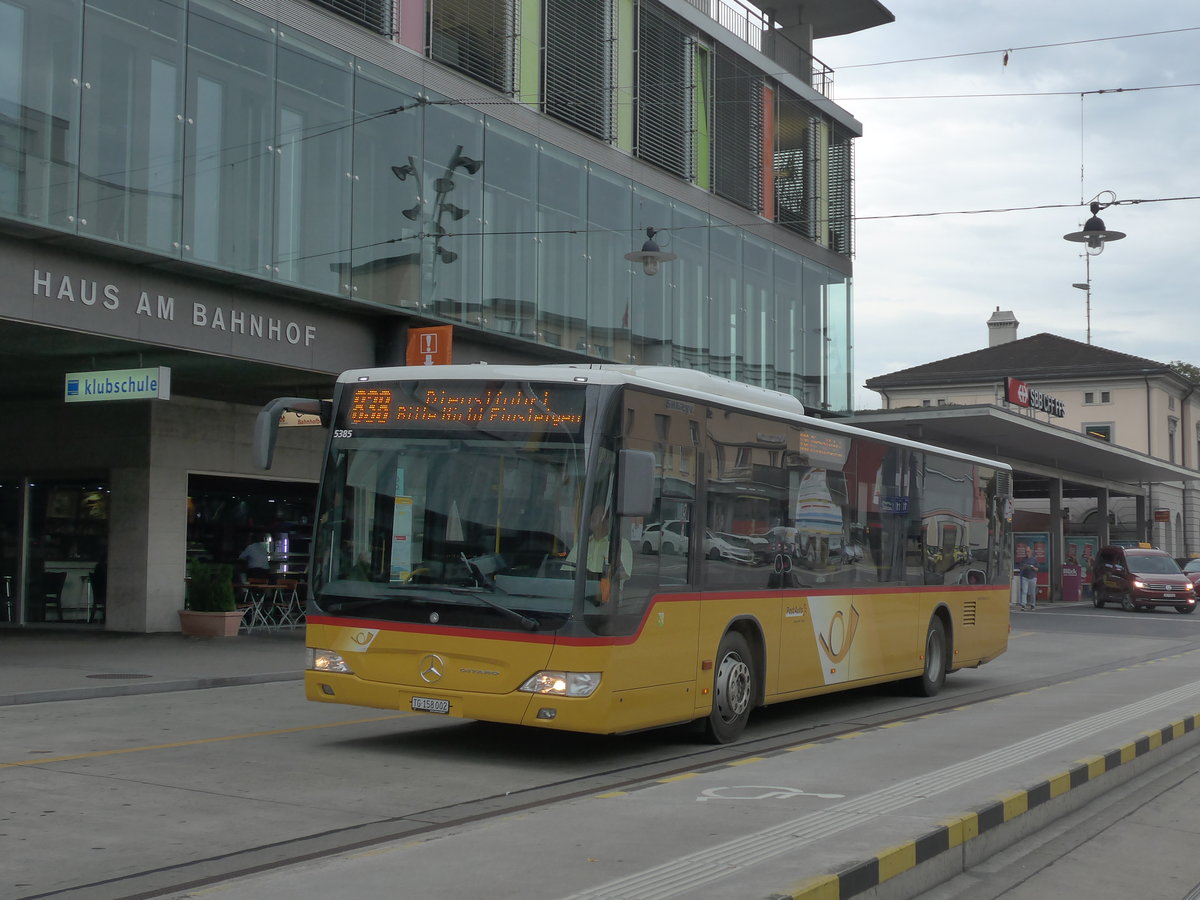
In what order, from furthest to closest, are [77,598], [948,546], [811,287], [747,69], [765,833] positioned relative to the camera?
[811,287], [747,69], [77,598], [948,546], [765,833]

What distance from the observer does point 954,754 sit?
33.3 feet

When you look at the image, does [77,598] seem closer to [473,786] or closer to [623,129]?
[623,129]

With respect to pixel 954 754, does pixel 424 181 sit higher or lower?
higher

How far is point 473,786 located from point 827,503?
17.4 feet

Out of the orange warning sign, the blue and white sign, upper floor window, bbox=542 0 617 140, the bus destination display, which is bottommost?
the bus destination display

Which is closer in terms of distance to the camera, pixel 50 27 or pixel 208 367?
pixel 50 27

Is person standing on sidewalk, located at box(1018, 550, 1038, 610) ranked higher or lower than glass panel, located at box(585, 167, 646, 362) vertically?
lower

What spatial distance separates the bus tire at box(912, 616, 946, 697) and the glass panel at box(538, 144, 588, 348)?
1097 centimetres

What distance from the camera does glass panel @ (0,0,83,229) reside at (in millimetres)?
15383

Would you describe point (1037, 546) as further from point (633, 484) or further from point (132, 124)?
point (633, 484)

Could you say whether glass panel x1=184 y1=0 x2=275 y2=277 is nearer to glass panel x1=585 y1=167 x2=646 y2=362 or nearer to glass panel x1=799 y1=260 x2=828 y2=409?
glass panel x1=585 y1=167 x2=646 y2=362

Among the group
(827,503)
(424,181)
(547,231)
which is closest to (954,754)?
(827,503)

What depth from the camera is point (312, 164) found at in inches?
779

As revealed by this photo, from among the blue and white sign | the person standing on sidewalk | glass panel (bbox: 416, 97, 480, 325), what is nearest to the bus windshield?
the blue and white sign
